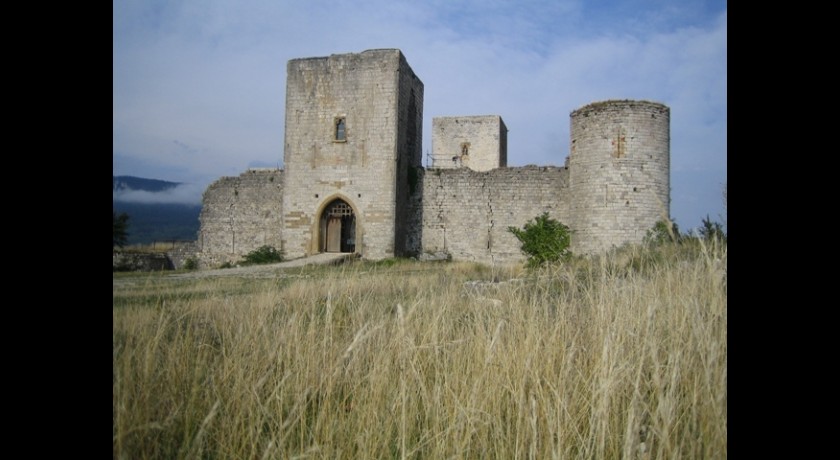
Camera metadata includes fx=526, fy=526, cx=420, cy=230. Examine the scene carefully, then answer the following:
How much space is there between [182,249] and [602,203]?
1521 centimetres

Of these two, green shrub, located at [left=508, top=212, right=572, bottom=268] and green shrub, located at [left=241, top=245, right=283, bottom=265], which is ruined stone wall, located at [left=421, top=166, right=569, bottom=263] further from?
green shrub, located at [left=241, top=245, right=283, bottom=265]

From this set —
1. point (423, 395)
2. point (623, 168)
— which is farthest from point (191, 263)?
point (423, 395)

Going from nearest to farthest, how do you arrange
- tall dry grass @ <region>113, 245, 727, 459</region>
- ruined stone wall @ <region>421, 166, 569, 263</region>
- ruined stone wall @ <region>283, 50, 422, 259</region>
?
tall dry grass @ <region>113, 245, 727, 459</region>, ruined stone wall @ <region>283, 50, 422, 259</region>, ruined stone wall @ <region>421, 166, 569, 263</region>

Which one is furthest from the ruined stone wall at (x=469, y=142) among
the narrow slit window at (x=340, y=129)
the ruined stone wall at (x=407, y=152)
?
the narrow slit window at (x=340, y=129)

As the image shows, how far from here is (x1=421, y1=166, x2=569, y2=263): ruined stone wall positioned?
17.4 metres

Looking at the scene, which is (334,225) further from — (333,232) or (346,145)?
(346,145)

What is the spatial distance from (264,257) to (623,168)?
11.3m

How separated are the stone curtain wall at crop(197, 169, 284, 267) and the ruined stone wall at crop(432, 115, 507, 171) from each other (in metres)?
11.5

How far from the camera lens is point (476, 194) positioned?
1805cm

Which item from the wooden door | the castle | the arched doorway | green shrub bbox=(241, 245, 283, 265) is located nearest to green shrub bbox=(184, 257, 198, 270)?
the castle

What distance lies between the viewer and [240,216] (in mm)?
19453
